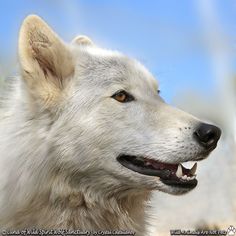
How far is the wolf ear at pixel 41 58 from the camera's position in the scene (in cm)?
437

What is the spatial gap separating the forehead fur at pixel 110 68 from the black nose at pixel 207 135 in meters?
0.71

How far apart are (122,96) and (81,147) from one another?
1.71ft

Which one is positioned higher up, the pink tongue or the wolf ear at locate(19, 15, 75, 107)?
the wolf ear at locate(19, 15, 75, 107)

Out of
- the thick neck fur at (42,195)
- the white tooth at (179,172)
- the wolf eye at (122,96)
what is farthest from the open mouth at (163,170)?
the wolf eye at (122,96)

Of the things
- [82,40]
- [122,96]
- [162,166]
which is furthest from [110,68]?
[82,40]

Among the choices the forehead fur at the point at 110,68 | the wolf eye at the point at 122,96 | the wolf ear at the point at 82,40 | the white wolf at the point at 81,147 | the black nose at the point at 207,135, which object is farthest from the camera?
the wolf ear at the point at 82,40

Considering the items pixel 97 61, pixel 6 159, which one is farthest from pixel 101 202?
pixel 97 61

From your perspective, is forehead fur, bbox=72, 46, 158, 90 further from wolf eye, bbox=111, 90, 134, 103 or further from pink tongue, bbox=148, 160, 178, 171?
pink tongue, bbox=148, 160, 178, 171

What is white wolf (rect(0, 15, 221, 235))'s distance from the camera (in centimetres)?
428

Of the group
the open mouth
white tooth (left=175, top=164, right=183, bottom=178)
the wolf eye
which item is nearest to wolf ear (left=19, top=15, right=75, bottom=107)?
the wolf eye

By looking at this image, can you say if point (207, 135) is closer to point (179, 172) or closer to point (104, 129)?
point (179, 172)

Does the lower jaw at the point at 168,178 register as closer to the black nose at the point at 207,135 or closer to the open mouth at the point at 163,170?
the open mouth at the point at 163,170

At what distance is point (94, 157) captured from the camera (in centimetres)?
432

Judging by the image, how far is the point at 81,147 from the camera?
14.1 ft
